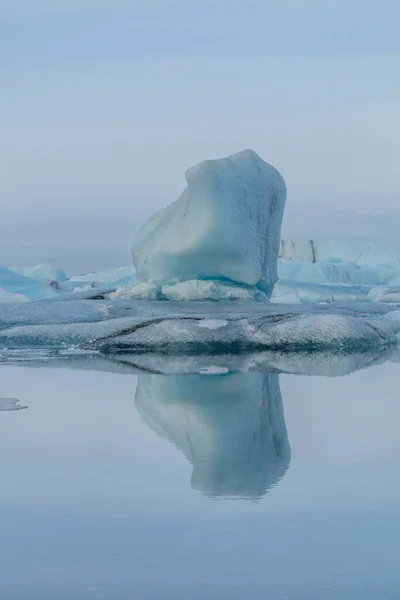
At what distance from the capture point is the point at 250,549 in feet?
5.45

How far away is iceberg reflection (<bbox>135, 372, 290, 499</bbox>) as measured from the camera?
227 centimetres

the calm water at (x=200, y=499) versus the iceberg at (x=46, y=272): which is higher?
the calm water at (x=200, y=499)

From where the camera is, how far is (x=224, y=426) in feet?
10.0

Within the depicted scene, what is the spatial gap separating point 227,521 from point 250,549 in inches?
7.2

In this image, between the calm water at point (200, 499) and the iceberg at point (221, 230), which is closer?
the calm water at point (200, 499)

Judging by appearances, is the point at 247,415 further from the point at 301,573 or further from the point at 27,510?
the point at 301,573

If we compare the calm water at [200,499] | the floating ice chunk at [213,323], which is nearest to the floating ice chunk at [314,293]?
the floating ice chunk at [213,323]

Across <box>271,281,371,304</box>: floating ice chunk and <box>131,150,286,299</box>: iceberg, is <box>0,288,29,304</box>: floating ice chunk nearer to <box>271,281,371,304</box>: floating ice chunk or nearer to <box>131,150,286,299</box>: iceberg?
<box>131,150,286,299</box>: iceberg

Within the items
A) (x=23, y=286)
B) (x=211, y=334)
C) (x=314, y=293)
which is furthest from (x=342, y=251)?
(x=211, y=334)

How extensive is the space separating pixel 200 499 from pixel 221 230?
886 cm

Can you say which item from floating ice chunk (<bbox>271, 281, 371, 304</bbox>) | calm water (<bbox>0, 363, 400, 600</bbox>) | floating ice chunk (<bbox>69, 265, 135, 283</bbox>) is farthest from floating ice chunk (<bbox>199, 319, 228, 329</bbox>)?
floating ice chunk (<bbox>69, 265, 135, 283</bbox>)

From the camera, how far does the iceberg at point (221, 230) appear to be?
1093 cm

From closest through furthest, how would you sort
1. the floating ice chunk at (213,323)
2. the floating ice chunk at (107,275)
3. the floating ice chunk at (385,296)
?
the floating ice chunk at (213,323) → the floating ice chunk at (385,296) → the floating ice chunk at (107,275)

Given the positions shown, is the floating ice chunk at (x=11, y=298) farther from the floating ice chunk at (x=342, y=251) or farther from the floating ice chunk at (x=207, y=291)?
the floating ice chunk at (x=342, y=251)
